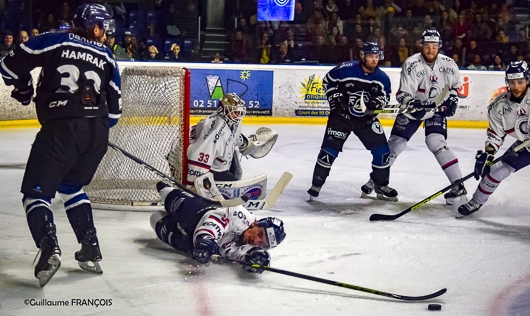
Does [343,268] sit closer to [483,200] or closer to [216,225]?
[216,225]

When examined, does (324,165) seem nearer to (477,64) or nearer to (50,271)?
(50,271)

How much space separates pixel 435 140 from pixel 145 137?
2064 mm

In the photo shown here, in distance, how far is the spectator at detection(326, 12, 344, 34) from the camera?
10664 mm

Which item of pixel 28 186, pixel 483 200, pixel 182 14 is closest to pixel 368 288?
pixel 28 186

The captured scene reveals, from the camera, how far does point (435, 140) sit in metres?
6.09

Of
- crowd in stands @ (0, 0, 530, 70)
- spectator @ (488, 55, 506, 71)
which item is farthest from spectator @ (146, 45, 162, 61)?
spectator @ (488, 55, 506, 71)

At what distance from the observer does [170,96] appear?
5523 mm

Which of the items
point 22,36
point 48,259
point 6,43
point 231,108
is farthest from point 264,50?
point 48,259

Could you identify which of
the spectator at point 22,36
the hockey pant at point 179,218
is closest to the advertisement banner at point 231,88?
the spectator at point 22,36

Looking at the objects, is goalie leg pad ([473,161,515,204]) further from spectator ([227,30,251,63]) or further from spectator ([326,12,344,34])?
spectator ([326,12,344,34])

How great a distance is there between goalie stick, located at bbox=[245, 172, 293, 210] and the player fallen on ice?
0.07m

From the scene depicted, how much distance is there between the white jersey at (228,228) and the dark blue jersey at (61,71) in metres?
0.73

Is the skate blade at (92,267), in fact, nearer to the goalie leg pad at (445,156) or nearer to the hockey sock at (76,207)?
the hockey sock at (76,207)

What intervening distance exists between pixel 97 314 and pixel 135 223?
5.52 feet
